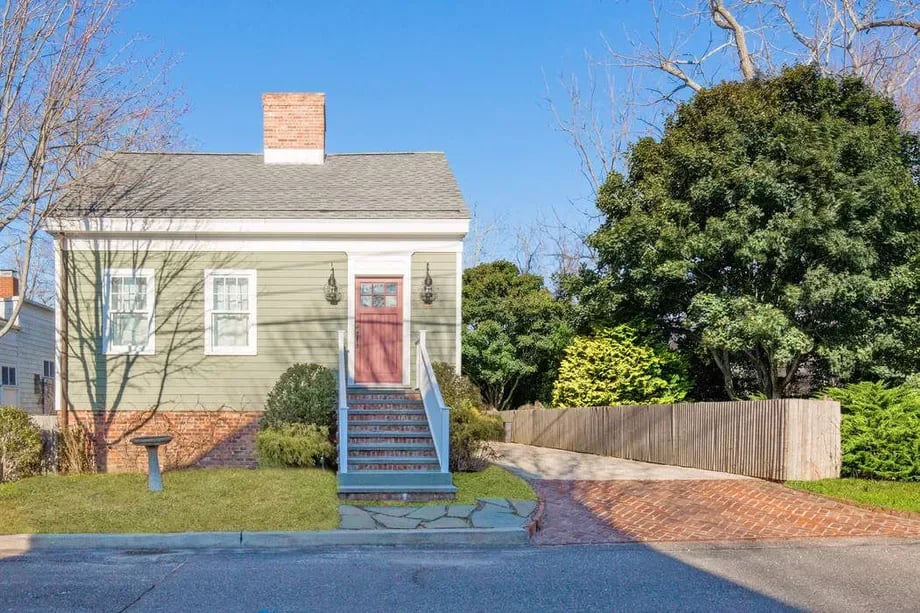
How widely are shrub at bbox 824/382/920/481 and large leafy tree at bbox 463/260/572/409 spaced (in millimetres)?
9897

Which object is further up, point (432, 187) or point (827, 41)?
point (827, 41)

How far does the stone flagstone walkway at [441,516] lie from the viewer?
8391 mm

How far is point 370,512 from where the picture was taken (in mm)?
8906

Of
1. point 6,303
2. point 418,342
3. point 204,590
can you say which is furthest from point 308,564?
point 6,303

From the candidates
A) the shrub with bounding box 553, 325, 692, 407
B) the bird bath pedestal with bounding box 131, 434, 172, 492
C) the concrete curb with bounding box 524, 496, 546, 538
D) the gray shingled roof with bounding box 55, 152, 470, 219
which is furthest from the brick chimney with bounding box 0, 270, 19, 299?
the shrub with bounding box 553, 325, 692, 407

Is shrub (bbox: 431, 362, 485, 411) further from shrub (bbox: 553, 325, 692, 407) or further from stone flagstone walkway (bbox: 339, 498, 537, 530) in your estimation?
shrub (bbox: 553, 325, 692, 407)

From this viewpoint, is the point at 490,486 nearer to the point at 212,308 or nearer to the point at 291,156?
the point at 212,308

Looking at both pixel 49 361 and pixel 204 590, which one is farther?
pixel 49 361

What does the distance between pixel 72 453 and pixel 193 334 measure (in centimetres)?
267

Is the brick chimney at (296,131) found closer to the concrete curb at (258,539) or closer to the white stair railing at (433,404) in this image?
the white stair railing at (433,404)

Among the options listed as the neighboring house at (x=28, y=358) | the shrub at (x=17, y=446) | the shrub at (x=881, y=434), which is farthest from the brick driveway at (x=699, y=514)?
the neighboring house at (x=28, y=358)

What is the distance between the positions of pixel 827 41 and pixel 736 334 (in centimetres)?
1248

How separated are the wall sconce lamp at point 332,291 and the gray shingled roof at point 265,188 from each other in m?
1.10

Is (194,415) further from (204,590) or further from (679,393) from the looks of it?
(679,393)
